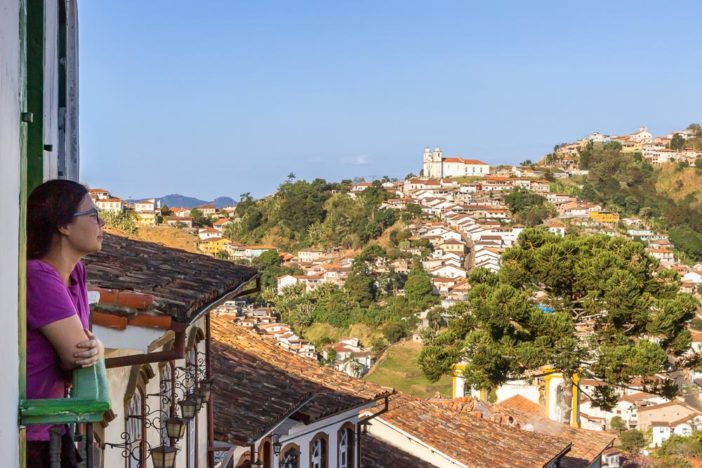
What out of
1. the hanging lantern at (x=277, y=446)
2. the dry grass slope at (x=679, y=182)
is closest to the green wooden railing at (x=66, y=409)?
the hanging lantern at (x=277, y=446)

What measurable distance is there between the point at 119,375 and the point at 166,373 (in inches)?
60.6

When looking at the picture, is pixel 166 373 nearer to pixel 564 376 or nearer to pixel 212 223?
pixel 564 376

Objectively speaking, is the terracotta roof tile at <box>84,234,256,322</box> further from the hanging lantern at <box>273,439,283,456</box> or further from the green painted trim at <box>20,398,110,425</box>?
the hanging lantern at <box>273,439,283,456</box>

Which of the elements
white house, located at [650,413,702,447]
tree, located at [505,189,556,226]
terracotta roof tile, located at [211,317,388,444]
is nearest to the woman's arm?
terracotta roof tile, located at [211,317,388,444]

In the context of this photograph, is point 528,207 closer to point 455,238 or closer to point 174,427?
point 455,238

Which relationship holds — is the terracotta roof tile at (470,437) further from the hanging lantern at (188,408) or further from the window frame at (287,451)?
the hanging lantern at (188,408)

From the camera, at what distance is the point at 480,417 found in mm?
19281

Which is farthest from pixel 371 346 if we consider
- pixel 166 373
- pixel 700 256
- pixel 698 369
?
pixel 166 373

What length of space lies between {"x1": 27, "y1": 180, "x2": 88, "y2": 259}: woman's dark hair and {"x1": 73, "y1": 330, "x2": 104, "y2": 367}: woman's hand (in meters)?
0.34

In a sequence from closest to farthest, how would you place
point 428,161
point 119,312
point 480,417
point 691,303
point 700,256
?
point 119,312 → point 480,417 → point 691,303 → point 700,256 → point 428,161

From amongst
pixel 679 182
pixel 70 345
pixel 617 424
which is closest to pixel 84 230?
pixel 70 345

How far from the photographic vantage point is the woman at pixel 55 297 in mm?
2555

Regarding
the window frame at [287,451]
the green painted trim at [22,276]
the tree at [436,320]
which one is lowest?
the tree at [436,320]

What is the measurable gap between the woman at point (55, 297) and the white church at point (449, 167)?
618 ft
